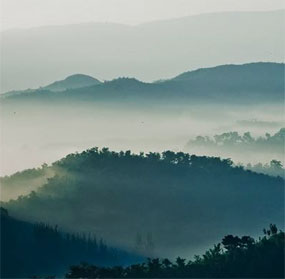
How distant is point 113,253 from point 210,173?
103ft

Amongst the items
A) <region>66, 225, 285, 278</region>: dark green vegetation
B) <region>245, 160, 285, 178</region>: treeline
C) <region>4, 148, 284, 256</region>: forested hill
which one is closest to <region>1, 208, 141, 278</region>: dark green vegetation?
<region>4, 148, 284, 256</region>: forested hill

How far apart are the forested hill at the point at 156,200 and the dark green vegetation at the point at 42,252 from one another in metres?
7.56

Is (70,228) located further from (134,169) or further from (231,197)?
(231,197)

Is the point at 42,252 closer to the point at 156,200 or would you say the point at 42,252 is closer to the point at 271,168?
the point at 156,200

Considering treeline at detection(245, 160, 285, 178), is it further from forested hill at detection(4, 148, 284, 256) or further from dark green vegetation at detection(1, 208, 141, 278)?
dark green vegetation at detection(1, 208, 141, 278)

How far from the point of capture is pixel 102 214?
113m

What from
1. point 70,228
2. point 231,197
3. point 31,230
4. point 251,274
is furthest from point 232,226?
point 251,274

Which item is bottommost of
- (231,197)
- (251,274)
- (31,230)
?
(251,274)

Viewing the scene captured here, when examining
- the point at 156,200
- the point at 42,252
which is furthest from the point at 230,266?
the point at 156,200

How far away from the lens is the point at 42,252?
3381 inches

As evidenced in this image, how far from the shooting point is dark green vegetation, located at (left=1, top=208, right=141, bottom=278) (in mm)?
79812

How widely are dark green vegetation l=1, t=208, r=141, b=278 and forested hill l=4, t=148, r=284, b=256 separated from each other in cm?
756

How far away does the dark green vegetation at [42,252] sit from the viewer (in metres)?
79.8

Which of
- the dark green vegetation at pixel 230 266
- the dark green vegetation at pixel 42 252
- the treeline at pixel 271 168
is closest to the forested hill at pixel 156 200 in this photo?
the dark green vegetation at pixel 42 252
